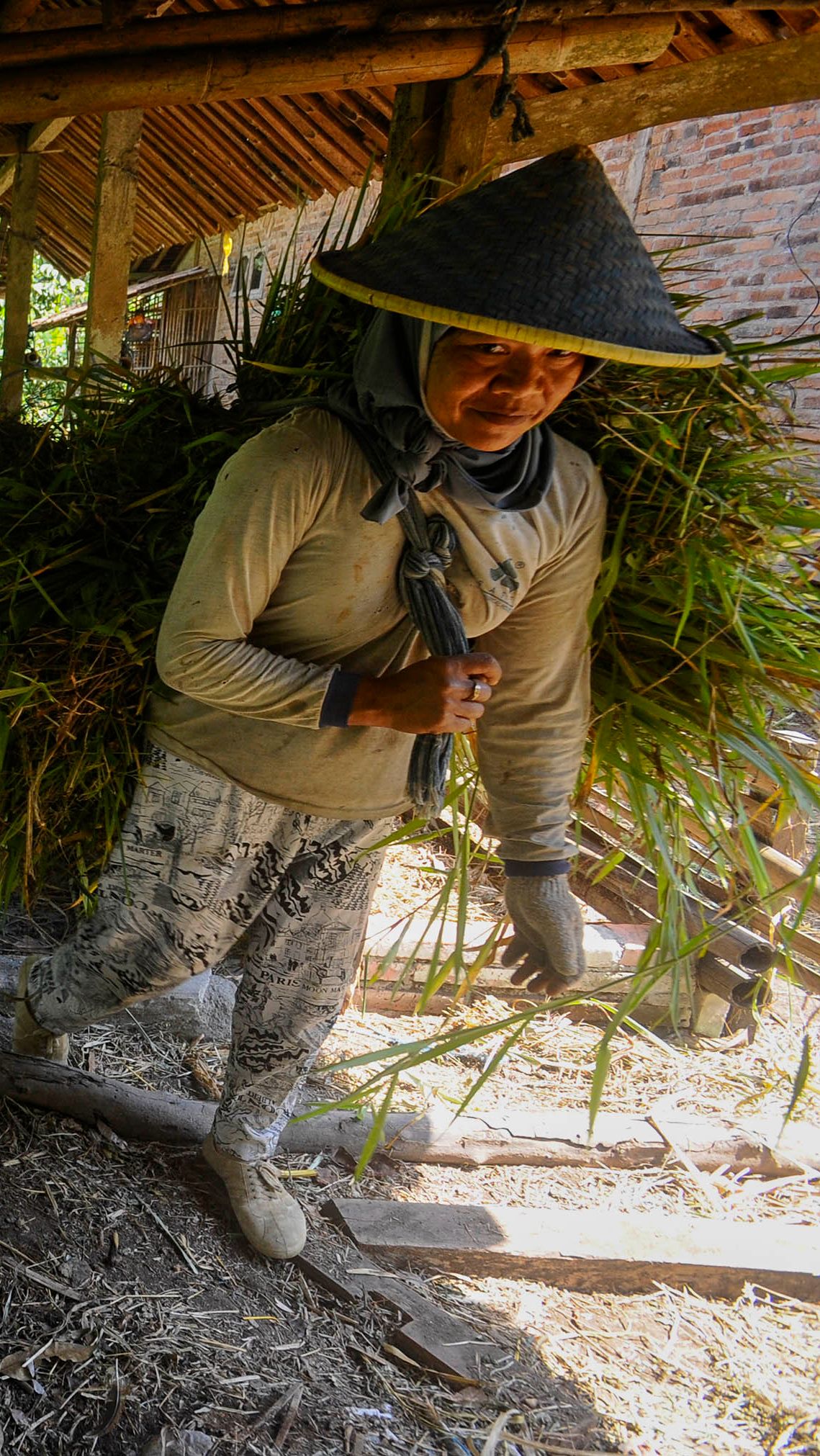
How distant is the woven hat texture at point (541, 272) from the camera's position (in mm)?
1482

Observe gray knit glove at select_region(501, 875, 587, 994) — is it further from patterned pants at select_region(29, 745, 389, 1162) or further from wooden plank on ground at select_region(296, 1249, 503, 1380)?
wooden plank on ground at select_region(296, 1249, 503, 1380)

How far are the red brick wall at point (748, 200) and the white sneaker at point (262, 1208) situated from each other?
492 centimetres

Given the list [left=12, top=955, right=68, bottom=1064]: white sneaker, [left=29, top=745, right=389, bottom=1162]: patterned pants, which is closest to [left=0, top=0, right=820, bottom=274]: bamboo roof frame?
[left=29, top=745, right=389, bottom=1162]: patterned pants

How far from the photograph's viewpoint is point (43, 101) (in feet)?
7.42

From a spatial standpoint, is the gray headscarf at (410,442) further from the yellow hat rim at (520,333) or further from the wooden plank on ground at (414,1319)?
the wooden plank on ground at (414,1319)

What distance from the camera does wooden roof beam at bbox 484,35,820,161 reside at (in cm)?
253

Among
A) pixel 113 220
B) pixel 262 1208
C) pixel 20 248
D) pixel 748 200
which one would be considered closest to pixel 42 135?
pixel 20 248

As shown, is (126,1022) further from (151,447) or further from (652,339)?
(652,339)

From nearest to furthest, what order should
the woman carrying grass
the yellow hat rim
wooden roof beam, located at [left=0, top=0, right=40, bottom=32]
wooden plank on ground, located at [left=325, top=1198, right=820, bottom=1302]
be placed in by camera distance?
the yellow hat rim
the woman carrying grass
wooden plank on ground, located at [left=325, top=1198, right=820, bottom=1302]
wooden roof beam, located at [left=0, top=0, right=40, bottom=32]

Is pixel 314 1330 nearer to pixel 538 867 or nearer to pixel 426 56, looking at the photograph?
pixel 538 867

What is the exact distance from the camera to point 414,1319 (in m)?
2.40

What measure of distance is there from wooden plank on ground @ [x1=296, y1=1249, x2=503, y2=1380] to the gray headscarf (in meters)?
1.64

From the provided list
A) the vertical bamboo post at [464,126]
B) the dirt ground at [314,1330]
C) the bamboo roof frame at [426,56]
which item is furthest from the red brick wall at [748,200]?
the dirt ground at [314,1330]

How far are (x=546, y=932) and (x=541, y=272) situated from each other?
1.17m
